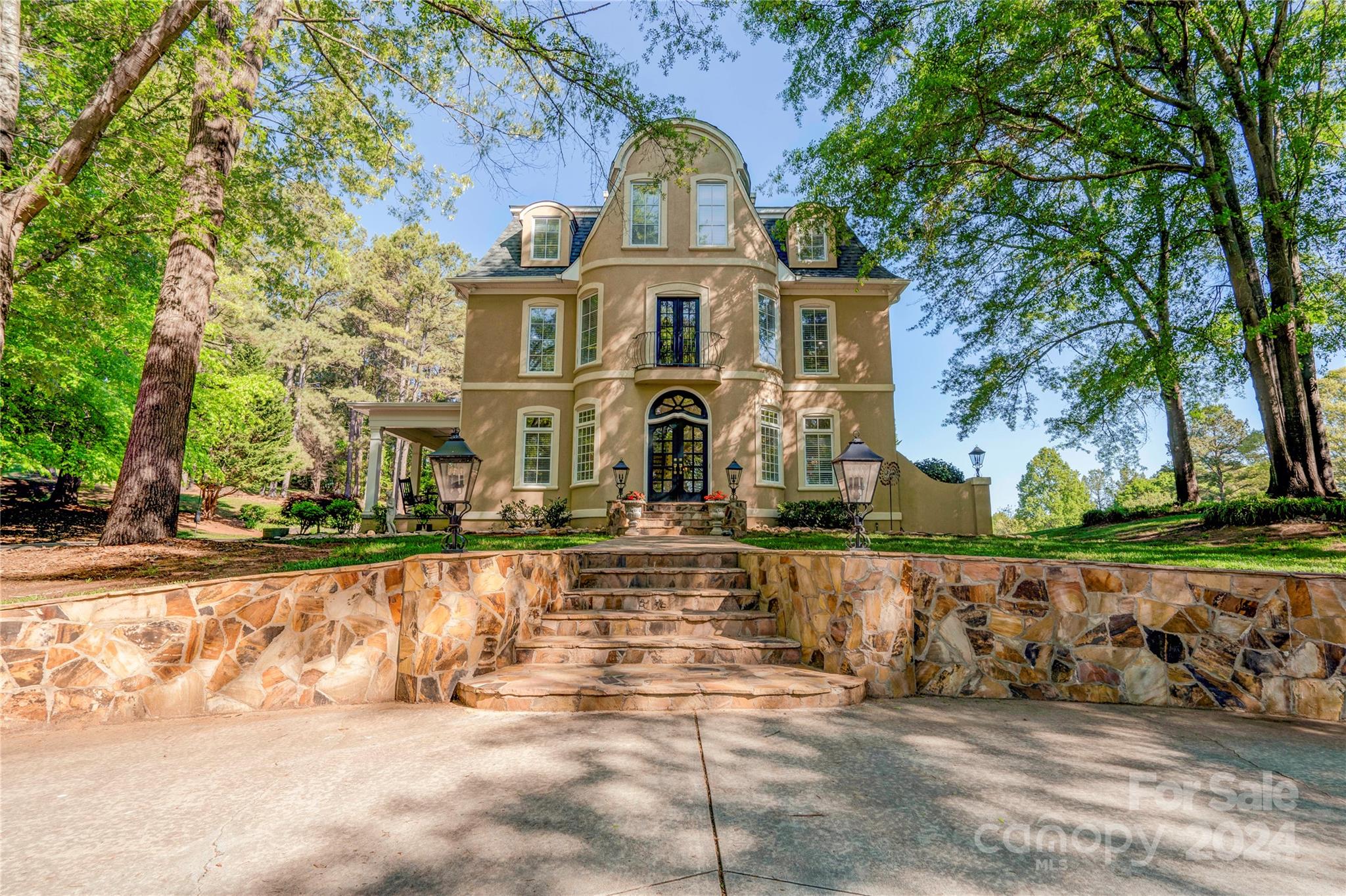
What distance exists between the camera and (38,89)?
849 cm

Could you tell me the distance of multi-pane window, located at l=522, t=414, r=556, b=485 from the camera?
576 inches

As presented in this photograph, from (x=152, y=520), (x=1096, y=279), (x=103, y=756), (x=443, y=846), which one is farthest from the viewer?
(x=1096, y=279)

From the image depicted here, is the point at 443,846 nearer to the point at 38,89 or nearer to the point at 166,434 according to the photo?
the point at 166,434

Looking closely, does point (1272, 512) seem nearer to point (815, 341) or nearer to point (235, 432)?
point (815, 341)

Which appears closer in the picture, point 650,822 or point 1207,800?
point 650,822

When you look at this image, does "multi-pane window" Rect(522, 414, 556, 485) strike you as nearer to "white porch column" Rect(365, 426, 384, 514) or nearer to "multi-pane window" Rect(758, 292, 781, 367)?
"white porch column" Rect(365, 426, 384, 514)

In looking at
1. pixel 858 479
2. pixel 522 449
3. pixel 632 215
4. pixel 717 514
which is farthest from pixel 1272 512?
pixel 522 449

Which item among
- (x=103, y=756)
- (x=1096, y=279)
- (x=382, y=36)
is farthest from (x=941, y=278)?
(x=103, y=756)

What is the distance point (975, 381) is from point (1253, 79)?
25.9 feet

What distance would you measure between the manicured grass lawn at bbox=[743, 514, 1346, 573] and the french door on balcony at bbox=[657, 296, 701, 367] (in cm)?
505

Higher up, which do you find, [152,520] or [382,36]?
[382,36]

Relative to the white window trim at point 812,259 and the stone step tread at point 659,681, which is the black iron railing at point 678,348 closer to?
the white window trim at point 812,259

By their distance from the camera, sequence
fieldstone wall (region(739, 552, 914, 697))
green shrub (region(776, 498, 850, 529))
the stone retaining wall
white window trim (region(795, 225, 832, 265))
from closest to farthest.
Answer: the stone retaining wall
fieldstone wall (region(739, 552, 914, 697))
green shrub (region(776, 498, 850, 529))
white window trim (region(795, 225, 832, 265))

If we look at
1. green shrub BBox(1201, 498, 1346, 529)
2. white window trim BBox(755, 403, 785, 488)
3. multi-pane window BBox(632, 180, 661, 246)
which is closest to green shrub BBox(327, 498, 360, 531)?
multi-pane window BBox(632, 180, 661, 246)
